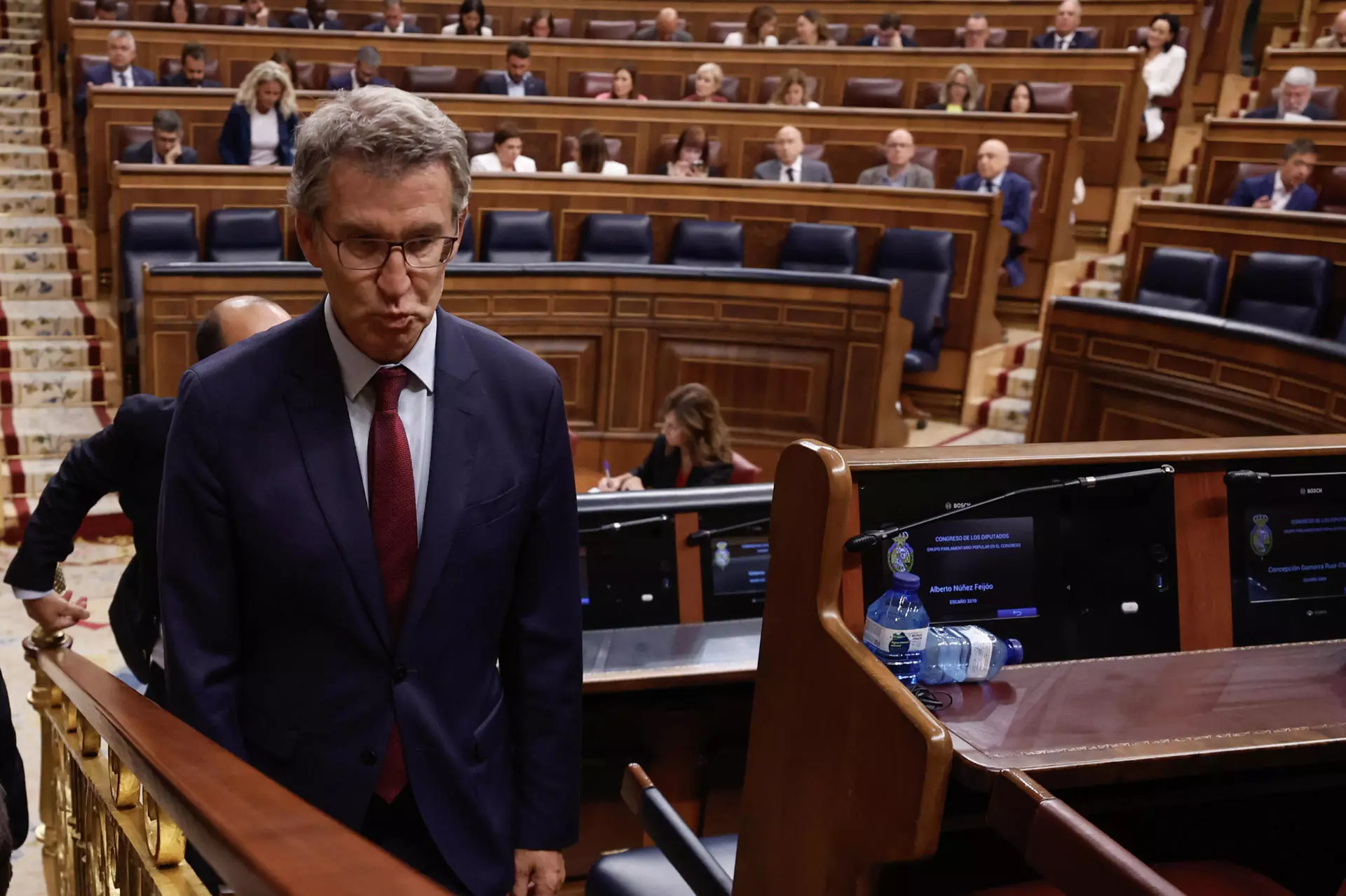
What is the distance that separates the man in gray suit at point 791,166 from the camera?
480cm

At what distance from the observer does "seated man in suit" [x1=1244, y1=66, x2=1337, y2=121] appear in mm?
5027

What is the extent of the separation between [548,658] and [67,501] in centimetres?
73

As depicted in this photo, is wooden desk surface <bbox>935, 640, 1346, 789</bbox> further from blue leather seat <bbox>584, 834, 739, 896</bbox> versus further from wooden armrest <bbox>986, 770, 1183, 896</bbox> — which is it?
blue leather seat <bbox>584, 834, 739, 896</bbox>

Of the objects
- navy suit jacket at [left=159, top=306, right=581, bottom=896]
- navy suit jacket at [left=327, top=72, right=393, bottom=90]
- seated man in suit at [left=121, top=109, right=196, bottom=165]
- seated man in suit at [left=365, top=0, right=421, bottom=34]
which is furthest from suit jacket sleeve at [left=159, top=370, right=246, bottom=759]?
seated man in suit at [left=365, top=0, right=421, bottom=34]

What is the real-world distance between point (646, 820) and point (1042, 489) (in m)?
0.64

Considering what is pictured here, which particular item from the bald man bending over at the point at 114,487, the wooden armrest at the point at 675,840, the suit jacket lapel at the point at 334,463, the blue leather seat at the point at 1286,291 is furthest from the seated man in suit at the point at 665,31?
the suit jacket lapel at the point at 334,463

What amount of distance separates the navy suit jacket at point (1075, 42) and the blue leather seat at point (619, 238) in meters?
2.52

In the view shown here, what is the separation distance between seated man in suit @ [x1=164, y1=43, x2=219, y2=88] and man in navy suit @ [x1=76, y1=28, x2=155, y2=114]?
0.11 meters

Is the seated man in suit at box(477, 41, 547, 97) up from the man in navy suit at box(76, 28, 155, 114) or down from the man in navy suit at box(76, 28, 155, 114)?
up

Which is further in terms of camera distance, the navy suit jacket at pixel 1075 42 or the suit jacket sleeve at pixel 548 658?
the navy suit jacket at pixel 1075 42

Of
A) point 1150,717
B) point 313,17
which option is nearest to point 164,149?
point 313,17

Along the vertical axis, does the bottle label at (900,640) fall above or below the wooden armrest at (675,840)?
above

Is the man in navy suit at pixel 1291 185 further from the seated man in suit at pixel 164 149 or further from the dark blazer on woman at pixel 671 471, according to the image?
the seated man in suit at pixel 164 149

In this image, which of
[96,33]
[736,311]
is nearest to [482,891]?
[736,311]
